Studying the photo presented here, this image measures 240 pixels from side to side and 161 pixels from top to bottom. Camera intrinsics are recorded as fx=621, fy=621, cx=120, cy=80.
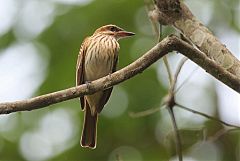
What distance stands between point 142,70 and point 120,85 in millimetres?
2373

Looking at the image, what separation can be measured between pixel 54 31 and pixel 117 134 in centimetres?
112

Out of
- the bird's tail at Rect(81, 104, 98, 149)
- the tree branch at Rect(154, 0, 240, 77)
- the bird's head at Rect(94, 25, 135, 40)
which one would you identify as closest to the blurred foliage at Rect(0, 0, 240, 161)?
the bird's head at Rect(94, 25, 135, 40)

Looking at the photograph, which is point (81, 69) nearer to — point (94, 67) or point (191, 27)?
point (94, 67)

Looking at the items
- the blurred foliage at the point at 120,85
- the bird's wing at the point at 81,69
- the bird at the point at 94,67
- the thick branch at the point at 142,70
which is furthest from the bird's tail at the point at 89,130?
the thick branch at the point at 142,70

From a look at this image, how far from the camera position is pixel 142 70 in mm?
3115

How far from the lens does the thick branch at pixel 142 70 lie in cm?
291

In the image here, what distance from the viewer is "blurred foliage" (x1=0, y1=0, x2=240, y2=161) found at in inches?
211

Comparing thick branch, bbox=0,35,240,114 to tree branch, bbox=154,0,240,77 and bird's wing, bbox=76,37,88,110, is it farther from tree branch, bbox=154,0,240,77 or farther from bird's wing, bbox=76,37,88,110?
bird's wing, bbox=76,37,88,110

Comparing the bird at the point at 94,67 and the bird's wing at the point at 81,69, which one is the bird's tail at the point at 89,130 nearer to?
the bird at the point at 94,67

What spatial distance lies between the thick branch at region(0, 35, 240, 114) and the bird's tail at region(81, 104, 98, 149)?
1234mm

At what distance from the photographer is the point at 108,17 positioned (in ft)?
18.6

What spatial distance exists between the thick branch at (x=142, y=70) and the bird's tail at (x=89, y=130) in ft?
4.05

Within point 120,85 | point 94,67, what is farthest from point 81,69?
point 120,85

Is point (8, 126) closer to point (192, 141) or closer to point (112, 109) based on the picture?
point (112, 109)
